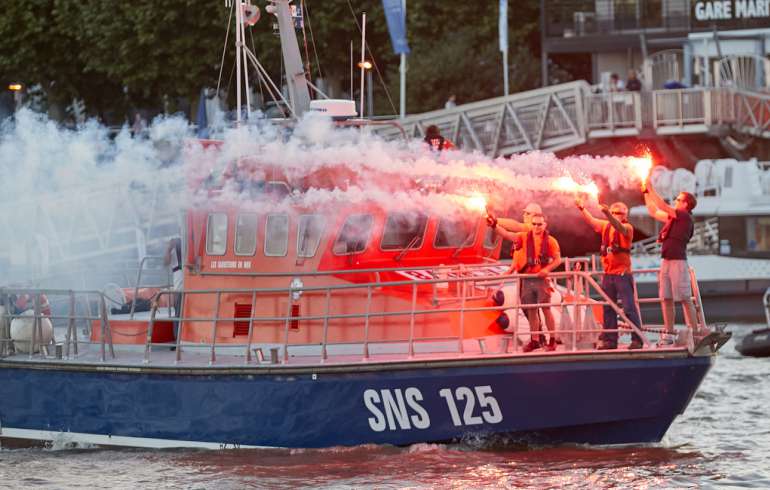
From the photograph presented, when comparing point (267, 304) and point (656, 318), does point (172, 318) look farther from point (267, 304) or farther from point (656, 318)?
point (656, 318)

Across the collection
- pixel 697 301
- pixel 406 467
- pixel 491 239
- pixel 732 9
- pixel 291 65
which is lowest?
pixel 406 467

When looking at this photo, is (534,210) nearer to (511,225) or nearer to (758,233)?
(511,225)

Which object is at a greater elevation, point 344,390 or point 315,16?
point 315,16

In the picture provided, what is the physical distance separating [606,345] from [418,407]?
2374 mm

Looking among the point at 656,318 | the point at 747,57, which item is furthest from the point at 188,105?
the point at 656,318

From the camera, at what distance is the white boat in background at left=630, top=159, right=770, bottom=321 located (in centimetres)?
3962

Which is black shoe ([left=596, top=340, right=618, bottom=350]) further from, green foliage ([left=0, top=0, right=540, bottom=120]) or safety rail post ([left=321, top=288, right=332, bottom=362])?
green foliage ([left=0, top=0, right=540, bottom=120])

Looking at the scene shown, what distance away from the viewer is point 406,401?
20.0 meters

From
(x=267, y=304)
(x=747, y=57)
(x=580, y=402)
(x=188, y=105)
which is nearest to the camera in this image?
(x=580, y=402)

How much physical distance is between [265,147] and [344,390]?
3250mm

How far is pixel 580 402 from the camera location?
19.8m

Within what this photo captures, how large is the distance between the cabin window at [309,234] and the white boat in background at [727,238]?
1989cm

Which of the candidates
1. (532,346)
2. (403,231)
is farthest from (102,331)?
(532,346)

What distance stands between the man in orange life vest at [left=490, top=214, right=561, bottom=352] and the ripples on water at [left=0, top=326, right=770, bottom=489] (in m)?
1.54
